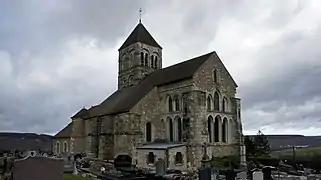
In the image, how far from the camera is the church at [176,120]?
3031 cm

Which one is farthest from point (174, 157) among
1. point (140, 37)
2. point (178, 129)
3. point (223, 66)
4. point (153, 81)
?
point (140, 37)

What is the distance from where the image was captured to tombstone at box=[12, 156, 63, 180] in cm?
1184

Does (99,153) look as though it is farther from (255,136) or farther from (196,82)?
(255,136)

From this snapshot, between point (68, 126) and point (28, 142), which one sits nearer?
point (68, 126)

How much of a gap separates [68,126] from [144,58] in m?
14.8

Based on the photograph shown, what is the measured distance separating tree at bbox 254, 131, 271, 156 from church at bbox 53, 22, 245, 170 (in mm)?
7239

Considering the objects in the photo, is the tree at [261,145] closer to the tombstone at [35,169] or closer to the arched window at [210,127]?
the arched window at [210,127]

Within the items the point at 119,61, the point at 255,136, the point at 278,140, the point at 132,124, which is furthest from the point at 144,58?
the point at 278,140

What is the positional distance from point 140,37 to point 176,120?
16.1 m

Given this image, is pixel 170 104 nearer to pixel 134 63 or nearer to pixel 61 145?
pixel 134 63

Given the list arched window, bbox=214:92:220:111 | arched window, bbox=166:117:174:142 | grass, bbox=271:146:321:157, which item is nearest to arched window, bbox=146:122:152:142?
arched window, bbox=166:117:174:142

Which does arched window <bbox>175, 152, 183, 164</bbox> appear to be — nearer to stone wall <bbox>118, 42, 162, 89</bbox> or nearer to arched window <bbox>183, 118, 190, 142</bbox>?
arched window <bbox>183, 118, 190, 142</bbox>

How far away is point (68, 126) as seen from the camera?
49.9 m

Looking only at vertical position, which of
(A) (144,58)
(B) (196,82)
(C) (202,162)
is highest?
(A) (144,58)
